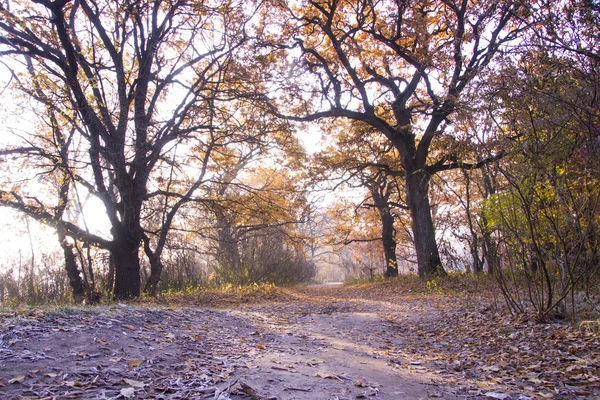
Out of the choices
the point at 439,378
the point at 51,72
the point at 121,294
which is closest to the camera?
the point at 439,378

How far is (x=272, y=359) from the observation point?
11.6 ft

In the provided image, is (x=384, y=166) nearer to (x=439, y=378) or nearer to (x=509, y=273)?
(x=509, y=273)

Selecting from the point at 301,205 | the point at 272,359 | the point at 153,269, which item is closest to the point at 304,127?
the point at 301,205

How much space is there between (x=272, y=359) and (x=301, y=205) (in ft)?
31.9

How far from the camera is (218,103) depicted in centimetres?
944

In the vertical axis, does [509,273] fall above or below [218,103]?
below

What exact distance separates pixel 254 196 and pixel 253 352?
675 centimetres

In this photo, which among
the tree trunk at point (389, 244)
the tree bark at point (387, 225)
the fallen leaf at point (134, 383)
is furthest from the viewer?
the tree trunk at point (389, 244)

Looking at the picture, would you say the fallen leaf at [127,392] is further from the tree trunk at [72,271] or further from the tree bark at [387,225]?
the tree bark at [387,225]

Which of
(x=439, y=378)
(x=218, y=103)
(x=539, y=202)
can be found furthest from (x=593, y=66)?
(x=218, y=103)

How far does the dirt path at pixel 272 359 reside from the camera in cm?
253

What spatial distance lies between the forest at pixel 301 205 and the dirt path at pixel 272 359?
0.03m

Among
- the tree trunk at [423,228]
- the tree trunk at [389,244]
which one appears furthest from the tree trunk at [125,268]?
the tree trunk at [389,244]

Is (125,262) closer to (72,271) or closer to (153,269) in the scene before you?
(153,269)
